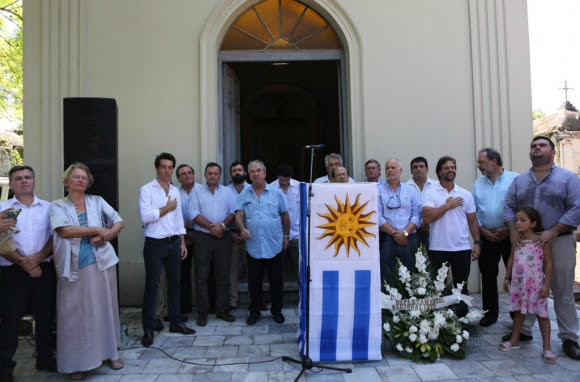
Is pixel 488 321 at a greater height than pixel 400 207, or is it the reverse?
pixel 400 207

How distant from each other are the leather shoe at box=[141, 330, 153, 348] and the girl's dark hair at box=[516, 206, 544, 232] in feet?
12.2

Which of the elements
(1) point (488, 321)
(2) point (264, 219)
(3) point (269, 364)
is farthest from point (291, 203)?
(1) point (488, 321)

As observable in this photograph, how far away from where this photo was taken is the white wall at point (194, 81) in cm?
597

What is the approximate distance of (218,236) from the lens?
5.07m

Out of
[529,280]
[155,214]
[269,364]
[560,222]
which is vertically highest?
[155,214]

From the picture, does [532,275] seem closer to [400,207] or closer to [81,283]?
→ [400,207]

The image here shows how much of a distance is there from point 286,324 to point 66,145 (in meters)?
2.99

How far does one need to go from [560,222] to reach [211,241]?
356 centimetres

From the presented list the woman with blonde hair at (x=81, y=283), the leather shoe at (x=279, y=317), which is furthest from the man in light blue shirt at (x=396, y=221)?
the woman with blonde hair at (x=81, y=283)

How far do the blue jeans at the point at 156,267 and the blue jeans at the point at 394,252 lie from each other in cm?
221

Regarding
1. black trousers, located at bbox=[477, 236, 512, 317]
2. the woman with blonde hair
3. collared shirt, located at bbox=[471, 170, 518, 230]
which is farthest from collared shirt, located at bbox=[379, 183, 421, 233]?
the woman with blonde hair

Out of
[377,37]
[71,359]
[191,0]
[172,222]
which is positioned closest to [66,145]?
[172,222]

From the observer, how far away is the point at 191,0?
6094mm

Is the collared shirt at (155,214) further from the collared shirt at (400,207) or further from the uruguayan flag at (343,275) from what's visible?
the collared shirt at (400,207)
